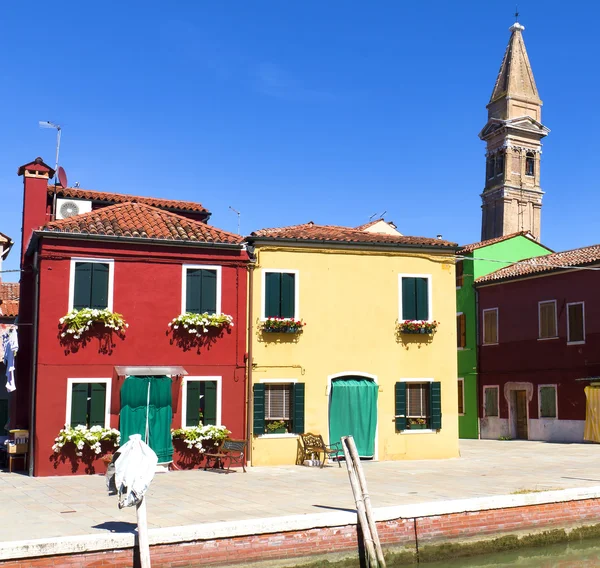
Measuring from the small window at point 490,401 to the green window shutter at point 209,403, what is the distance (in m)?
15.4

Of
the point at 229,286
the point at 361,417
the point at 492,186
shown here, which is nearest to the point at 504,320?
the point at 361,417

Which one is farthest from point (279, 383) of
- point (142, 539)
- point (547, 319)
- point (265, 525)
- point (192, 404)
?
point (547, 319)

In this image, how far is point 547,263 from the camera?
28797 mm

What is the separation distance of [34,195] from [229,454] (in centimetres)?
846

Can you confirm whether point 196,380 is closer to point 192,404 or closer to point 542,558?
point 192,404

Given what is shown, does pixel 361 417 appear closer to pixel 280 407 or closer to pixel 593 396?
pixel 280 407

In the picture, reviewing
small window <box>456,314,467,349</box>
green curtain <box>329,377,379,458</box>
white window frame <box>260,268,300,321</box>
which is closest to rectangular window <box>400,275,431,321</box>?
green curtain <box>329,377,379,458</box>

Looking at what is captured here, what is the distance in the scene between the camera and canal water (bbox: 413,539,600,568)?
11532 millimetres

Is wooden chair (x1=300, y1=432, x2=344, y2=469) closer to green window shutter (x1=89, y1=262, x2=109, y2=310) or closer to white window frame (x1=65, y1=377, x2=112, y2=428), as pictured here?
white window frame (x1=65, y1=377, x2=112, y2=428)

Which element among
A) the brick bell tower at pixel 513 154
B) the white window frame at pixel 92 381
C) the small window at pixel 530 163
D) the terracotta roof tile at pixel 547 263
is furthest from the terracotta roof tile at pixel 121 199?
the small window at pixel 530 163

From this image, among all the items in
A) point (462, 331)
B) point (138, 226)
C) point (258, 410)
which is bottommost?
point (258, 410)

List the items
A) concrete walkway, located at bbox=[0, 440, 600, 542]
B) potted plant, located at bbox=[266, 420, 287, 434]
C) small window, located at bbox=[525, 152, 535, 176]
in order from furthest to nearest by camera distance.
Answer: small window, located at bbox=[525, 152, 535, 176] < potted plant, located at bbox=[266, 420, 287, 434] < concrete walkway, located at bbox=[0, 440, 600, 542]

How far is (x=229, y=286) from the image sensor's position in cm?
1894

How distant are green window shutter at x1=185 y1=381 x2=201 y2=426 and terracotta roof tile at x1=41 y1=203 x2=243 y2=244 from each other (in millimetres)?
3537
